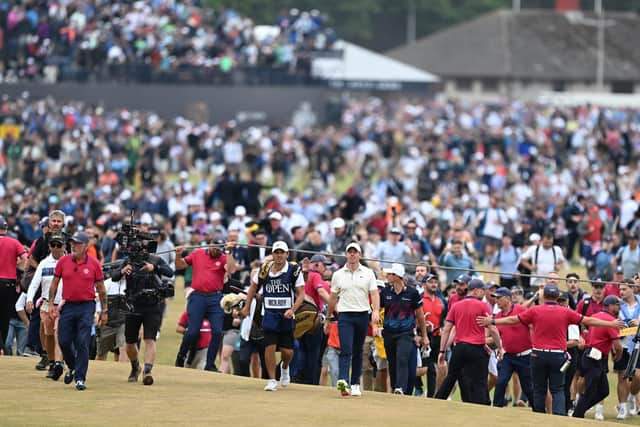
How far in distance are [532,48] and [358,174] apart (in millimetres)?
35591

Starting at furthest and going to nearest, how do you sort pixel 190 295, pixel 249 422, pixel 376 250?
pixel 376 250, pixel 190 295, pixel 249 422

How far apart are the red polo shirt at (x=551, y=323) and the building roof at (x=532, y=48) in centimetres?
6171

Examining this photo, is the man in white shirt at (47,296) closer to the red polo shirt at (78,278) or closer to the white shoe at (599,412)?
the red polo shirt at (78,278)

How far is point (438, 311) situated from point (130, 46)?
34.6m

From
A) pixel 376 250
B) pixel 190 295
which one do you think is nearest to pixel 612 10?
pixel 376 250

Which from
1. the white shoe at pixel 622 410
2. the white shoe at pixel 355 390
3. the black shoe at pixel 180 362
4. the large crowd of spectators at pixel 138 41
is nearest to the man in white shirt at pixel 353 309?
the white shoe at pixel 355 390

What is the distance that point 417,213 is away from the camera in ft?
105

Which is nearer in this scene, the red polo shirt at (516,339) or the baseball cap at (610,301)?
the red polo shirt at (516,339)

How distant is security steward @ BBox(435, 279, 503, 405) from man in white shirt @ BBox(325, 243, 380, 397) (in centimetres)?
99

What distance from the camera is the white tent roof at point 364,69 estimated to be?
59812 mm

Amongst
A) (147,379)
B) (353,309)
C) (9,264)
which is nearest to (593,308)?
(353,309)

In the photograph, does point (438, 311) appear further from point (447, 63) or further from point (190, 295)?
point (447, 63)

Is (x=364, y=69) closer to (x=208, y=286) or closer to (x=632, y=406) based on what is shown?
(x=632, y=406)

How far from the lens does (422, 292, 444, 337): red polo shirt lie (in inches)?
745
